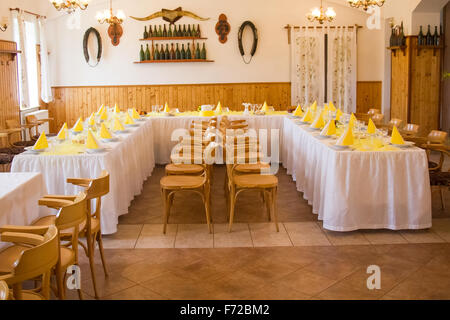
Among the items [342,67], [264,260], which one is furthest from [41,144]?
[342,67]

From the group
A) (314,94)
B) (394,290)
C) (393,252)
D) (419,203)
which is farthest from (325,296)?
(314,94)

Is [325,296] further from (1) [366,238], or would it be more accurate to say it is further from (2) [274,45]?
(2) [274,45]

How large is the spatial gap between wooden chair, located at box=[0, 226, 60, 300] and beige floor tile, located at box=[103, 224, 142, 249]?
190 cm

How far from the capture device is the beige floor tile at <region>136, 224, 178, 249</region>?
5195mm

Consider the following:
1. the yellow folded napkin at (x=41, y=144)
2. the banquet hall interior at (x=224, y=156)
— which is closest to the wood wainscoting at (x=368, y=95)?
the banquet hall interior at (x=224, y=156)

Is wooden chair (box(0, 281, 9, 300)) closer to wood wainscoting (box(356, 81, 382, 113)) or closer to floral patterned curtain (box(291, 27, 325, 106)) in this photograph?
floral patterned curtain (box(291, 27, 325, 106))

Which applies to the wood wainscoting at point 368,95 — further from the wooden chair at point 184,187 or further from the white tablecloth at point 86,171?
the white tablecloth at point 86,171

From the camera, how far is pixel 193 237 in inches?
213

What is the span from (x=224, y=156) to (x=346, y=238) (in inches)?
69.6

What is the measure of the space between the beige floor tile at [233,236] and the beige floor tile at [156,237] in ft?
1.49

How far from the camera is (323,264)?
4621 millimetres

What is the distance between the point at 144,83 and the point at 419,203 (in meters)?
8.66

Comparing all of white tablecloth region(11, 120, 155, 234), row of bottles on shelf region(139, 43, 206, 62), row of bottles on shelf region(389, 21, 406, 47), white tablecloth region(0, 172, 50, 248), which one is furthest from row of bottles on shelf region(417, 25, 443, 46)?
white tablecloth region(0, 172, 50, 248)

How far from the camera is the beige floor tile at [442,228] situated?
5318 mm
